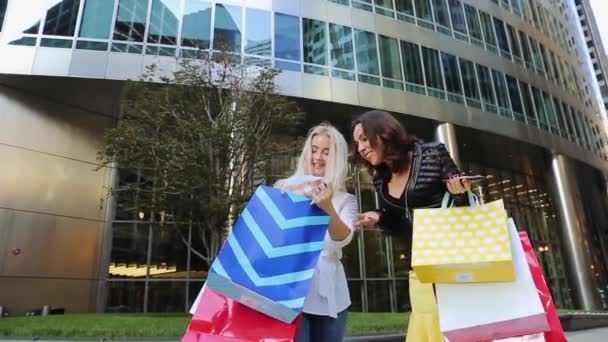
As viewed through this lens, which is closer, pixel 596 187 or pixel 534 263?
pixel 534 263

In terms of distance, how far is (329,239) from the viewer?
2045mm

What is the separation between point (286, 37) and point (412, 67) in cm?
602

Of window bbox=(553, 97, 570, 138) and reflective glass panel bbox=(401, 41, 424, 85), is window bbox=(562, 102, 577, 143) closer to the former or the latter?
window bbox=(553, 97, 570, 138)

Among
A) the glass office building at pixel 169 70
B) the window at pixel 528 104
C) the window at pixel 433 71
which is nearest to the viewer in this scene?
the glass office building at pixel 169 70

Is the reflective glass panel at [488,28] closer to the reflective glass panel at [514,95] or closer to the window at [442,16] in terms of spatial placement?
the reflective glass panel at [514,95]

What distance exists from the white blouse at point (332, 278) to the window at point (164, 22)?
15450mm

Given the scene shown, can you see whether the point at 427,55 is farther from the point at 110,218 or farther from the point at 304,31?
the point at 110,218

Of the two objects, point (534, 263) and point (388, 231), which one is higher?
point (388, 231)

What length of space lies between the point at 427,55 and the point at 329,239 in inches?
768

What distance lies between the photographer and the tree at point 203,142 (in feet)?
35.8

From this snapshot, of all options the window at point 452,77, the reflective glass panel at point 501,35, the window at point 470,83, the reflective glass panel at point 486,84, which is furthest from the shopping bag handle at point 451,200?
the reflective glass panel at point 501,35

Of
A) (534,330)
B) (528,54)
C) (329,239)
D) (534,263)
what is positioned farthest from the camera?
(528,54)

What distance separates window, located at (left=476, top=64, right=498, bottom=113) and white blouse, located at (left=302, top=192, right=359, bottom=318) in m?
20.3

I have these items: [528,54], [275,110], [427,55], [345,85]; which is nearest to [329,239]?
[275,110]
